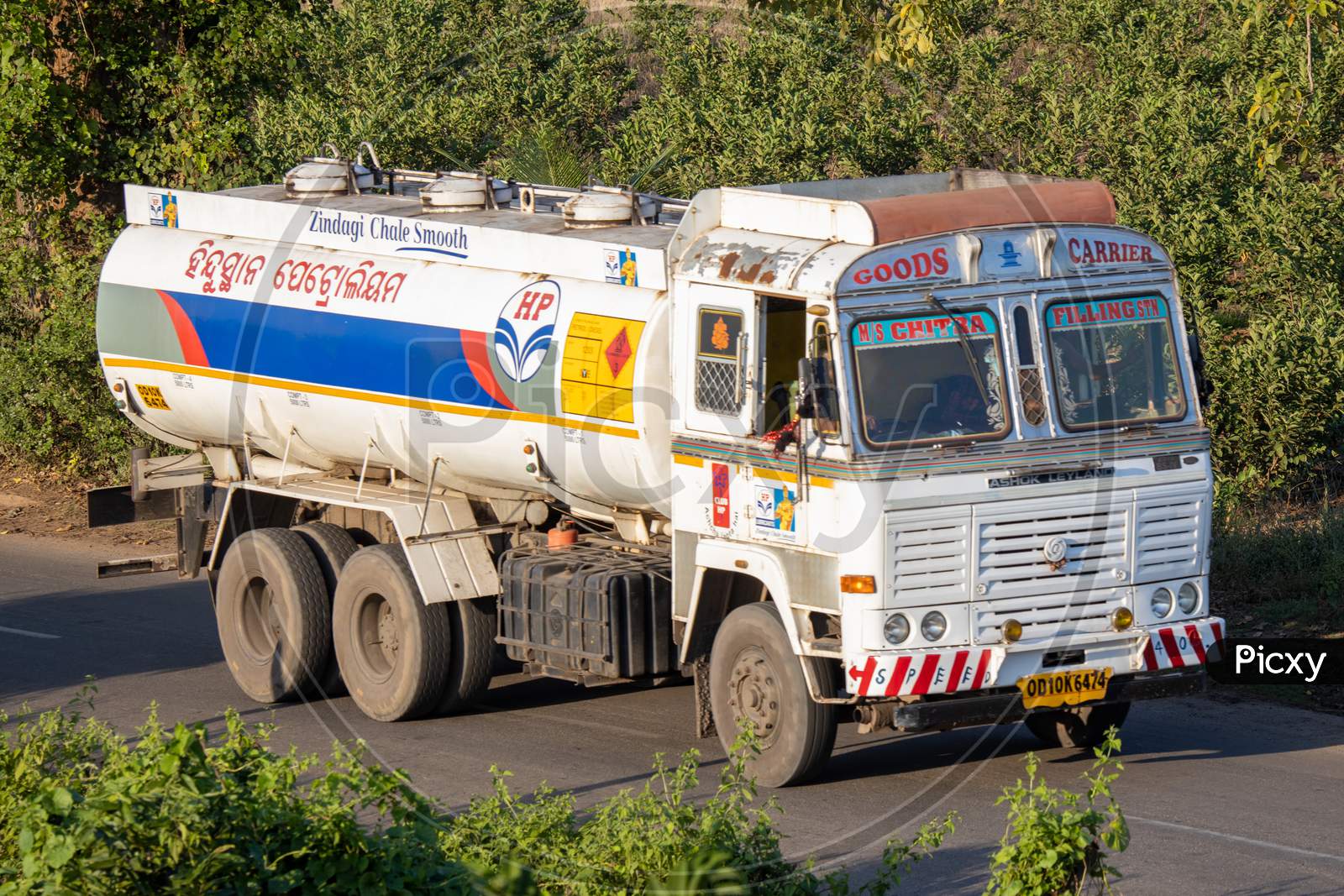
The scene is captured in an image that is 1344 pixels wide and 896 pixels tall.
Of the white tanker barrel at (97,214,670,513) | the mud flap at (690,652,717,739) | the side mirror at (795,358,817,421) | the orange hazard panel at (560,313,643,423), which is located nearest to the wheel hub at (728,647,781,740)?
the mud flap at (690,652,717,739)

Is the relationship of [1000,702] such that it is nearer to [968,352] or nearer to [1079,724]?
[1079,724]

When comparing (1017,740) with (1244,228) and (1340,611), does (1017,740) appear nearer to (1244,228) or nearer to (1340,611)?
(1340,611)

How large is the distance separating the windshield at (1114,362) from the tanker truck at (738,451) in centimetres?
2

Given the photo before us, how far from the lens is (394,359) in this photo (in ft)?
38.3

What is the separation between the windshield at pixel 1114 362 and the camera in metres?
9.60

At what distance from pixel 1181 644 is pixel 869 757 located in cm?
193

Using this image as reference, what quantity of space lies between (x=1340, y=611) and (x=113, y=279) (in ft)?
30.0

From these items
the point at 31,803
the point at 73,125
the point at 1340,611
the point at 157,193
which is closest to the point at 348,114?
the point at 73,125

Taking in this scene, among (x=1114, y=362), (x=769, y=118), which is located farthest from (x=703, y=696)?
(x=769, y=118)

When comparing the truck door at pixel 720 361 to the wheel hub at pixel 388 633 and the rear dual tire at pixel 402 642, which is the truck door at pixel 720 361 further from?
the wheel hub at pixel 388 633

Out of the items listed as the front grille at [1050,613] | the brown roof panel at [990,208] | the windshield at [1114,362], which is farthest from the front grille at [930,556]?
the brown roof panel at [990,208]

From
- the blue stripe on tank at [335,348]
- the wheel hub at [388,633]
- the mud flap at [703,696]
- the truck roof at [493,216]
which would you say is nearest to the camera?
the mud flap at [703,696]

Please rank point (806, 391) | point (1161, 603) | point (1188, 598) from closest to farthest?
point (806, 391) → point (1161, 603) → point (1188, 598)

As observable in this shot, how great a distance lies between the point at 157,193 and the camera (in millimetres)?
13797
